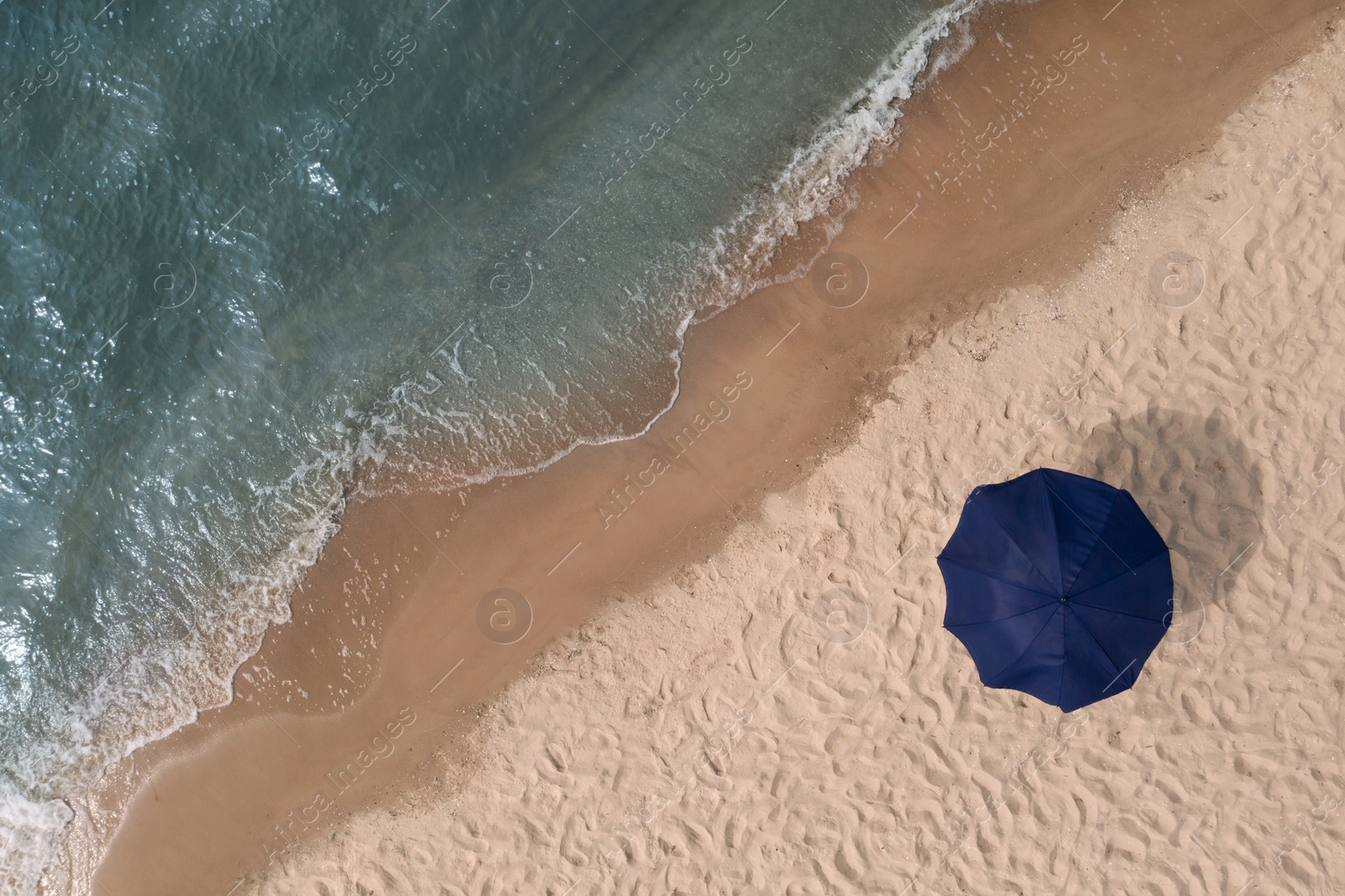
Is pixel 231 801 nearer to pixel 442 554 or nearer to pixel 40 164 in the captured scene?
pixel 442 554

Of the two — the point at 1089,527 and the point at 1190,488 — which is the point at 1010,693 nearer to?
the point at 1089,527

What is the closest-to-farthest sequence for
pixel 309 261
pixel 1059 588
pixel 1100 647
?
pixel 1059 588 < pixel 1100 647 < pixel 309 261

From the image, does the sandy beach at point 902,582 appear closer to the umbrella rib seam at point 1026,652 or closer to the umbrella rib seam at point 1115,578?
the umbrella rib seam at point 1026,652

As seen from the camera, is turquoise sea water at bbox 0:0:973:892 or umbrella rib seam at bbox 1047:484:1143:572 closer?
umbrella rib seam at bbox 1047:484:1143:572

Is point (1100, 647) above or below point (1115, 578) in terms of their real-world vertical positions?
below

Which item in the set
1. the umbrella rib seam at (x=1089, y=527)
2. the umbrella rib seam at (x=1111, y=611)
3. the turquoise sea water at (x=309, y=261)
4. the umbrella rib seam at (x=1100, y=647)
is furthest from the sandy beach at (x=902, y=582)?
the umbrella rib seam at (x=1111, y=611)

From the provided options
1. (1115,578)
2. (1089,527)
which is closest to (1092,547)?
(1089,527)

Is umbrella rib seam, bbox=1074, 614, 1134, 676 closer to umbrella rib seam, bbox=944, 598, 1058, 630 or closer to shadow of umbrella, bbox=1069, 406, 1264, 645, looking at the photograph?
umbrella rib seam, bbox=944, 598, 1058, 630

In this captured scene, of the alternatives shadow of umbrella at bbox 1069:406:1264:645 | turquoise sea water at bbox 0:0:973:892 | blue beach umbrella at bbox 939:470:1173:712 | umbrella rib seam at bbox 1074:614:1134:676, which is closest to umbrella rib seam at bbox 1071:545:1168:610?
blue beach umbrella at bbox 939:470:1173:712
